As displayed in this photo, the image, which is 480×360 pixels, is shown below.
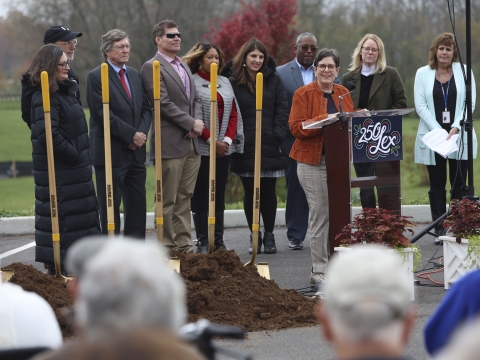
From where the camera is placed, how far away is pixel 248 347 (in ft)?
18.9

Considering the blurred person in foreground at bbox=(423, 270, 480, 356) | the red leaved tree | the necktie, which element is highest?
the red leaved tree

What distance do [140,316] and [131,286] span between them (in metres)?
0.08

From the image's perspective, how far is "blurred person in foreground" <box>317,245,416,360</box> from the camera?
216cm

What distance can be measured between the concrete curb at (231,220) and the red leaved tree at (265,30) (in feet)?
19.8

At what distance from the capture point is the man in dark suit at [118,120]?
26.9 ft

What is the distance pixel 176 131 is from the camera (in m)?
8.62

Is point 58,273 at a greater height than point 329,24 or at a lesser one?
lesser

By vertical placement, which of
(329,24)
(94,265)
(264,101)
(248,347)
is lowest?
(248,347)

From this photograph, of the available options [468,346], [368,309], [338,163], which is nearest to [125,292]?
[368,309]

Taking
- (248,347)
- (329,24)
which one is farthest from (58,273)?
(329,24)

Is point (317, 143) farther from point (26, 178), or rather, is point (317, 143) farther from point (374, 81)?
point (26, 178)

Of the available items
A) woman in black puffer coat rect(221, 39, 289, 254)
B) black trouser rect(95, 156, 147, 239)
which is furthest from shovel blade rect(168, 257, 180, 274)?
woman in black puffer coat rect(221, 39, 289, 254)

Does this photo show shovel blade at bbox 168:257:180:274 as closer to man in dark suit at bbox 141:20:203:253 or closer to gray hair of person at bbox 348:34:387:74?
man in dark suit at bbox 141:20:203:253

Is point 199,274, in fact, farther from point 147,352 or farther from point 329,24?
point 329,24
